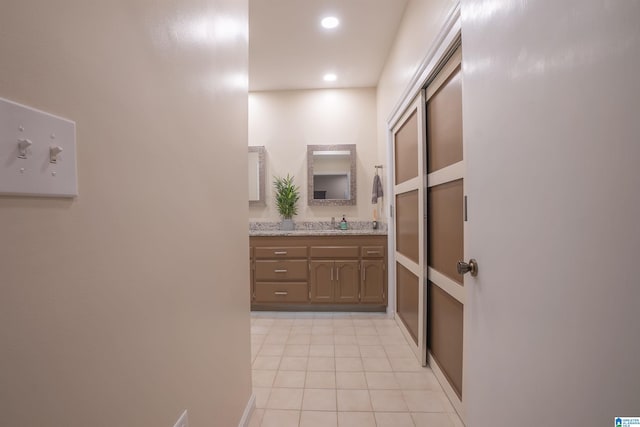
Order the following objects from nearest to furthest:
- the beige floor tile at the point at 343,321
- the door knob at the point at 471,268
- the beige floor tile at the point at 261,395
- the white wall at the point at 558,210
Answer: the white wall at the point at 558,210 → the door knob at the point at 471,268 → the beige floor tile at the point at 261,395 → the beige floor tile at the point at 343,321

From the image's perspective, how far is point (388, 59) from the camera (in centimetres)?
271

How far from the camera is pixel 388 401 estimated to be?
1.60 m

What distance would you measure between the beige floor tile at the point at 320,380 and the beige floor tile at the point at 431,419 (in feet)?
1.66

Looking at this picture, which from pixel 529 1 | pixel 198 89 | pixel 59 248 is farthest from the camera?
pixel 198 89

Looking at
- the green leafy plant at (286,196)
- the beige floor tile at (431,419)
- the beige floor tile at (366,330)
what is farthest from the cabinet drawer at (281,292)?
the beige floor tile at (431,419)

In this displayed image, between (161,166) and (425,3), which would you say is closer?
(161,166)

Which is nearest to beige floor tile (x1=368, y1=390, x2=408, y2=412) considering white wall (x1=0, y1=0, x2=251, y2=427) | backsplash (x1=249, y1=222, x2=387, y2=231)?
white wall (x1=0, y1=0, x2=251, y2=427)

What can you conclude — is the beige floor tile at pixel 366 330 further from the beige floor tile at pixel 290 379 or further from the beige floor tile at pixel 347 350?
the beige floor tile at pixel 290 379

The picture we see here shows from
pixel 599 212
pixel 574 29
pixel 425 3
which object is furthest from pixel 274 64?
pixel 599 212

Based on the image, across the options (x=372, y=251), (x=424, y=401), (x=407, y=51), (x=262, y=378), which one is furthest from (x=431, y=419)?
(x=407, y=51)

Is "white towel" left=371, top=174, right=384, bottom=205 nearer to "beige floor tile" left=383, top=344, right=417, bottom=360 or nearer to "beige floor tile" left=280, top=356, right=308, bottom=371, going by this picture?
"beige floor tile" left=383, top=344, right=417, bottom=360

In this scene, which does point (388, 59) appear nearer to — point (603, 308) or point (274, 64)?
point (274, 64)

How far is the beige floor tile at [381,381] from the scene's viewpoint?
172cm

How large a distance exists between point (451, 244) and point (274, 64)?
8.20 feet
